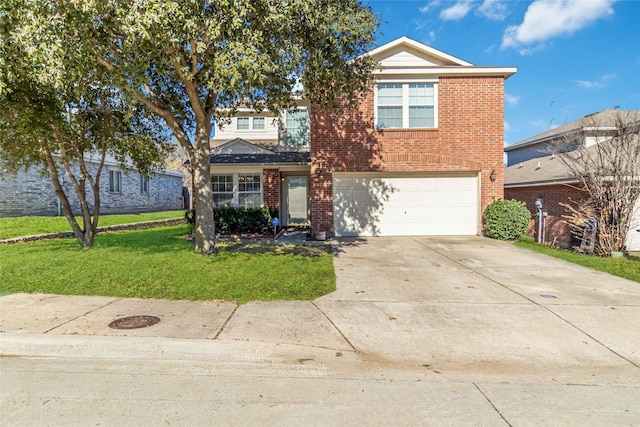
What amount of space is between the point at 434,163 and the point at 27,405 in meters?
12.6

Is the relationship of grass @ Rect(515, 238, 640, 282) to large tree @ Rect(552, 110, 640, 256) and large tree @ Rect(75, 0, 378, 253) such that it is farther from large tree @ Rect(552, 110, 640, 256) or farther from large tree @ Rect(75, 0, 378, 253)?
large tree @ Rect(75, 0, 378, 253)

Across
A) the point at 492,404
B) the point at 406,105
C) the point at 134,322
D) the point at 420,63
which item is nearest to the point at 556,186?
the point at 406,105

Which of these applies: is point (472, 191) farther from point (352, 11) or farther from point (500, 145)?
point (352, 11)

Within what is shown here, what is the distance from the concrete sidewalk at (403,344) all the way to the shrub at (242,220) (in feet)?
24.6

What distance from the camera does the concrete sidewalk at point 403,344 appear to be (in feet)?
10.4

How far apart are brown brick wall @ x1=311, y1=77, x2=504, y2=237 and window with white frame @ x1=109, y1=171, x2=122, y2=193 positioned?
1655 cm

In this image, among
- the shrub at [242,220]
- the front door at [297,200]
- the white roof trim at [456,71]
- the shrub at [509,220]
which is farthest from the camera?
the front door at [297,200]

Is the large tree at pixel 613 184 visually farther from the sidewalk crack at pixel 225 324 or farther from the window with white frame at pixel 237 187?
the window with white frame at pixel 237 187

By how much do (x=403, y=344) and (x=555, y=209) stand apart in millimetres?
10968

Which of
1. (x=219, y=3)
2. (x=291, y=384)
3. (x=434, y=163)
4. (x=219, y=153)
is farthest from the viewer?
(x=219, y=153)

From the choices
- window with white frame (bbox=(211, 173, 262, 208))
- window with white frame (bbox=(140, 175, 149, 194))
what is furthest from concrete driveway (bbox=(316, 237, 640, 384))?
window with white frame (bbox=(140, 175, 149, 194))

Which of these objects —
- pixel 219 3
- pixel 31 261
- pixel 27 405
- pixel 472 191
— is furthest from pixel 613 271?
pixel 31 261

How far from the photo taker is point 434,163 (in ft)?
43.3

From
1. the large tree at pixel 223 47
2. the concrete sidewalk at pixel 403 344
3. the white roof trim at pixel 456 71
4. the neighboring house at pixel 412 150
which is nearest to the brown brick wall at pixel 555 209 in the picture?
the neighboring house at pixel 412 150
